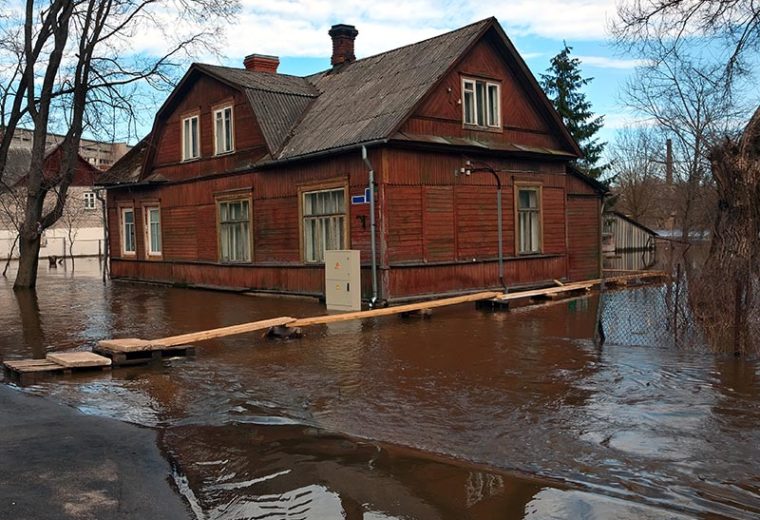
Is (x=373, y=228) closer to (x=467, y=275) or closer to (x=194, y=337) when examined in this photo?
(x=467, y=275)

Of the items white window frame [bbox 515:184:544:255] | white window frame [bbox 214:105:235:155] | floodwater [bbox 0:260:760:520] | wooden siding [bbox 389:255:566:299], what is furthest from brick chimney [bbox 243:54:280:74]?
floodwater [bbox 0:260:760:520]

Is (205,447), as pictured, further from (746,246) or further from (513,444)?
(746,246)

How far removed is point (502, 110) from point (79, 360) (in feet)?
42.5

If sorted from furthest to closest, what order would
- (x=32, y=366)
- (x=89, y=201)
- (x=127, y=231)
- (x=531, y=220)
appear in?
(x=89, y=201) < (x=127, y=231) < (x=531, y=220) < (x=32, y=366)

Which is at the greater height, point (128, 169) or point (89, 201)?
point (89, 201)

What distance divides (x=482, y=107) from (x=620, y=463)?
1405 centimetres

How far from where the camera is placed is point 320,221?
1767 cm

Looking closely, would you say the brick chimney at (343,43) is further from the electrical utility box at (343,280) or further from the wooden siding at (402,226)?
the electrical utility box at (343,280)

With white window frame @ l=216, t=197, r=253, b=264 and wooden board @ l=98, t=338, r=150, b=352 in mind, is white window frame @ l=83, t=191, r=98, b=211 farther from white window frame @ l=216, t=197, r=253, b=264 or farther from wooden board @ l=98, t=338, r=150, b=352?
wooden board @ l=98, t=338, r=150, b=352

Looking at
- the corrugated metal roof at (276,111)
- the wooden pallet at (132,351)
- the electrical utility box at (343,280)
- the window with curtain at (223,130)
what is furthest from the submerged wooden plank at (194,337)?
the window with curtain at (223,130)

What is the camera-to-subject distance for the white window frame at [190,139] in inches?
874

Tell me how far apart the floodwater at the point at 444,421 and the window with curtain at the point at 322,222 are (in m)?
4.58

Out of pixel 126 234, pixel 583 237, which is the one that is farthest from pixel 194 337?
pixel 126 234

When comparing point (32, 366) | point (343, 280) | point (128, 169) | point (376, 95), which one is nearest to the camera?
point (32, 366)
